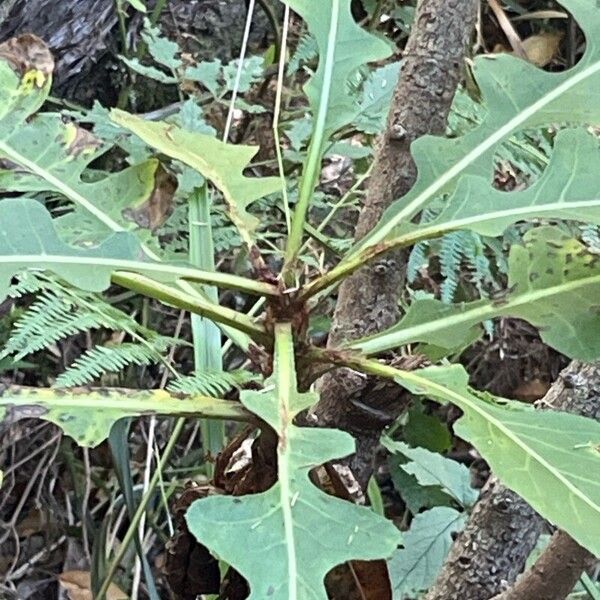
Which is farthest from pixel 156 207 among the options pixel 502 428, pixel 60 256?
pixel 502 428

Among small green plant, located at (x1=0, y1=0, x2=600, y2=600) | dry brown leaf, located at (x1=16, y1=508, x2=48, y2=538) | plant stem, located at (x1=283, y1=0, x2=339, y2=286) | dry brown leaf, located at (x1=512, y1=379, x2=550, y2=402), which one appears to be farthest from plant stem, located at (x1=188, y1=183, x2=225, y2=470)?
dry brown leaf, located at (x1=512, y1=379, x2=550, y2=402)

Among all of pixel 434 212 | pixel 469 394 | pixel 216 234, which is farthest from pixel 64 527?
pixel 469 394

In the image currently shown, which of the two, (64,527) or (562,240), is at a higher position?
(562,240)

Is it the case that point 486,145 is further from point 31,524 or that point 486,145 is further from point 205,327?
point 31,524

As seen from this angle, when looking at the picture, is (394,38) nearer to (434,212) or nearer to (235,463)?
(434,212)

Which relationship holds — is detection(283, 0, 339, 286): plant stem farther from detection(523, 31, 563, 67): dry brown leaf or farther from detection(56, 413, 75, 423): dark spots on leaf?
detection(523, 31, 563, 67): dry brown leaf

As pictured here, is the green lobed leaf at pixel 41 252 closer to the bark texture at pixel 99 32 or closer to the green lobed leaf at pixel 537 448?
the green lobed leaf at pixel 537 448
